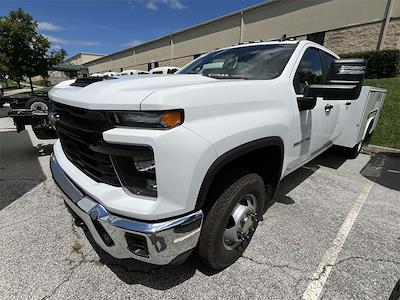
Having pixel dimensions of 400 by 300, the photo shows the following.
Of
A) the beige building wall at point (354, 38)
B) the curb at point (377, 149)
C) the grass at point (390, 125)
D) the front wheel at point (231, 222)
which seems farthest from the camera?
the beige building wall at point (354, 38)

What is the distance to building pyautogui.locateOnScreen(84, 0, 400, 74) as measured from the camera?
14.2m

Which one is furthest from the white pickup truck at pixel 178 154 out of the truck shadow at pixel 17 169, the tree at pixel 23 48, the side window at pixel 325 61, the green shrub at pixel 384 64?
the tree at pixel 23 48

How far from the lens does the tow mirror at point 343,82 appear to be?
2.15 metres

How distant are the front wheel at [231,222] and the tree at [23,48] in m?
20.5

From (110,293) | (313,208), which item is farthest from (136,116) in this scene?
(313,208)

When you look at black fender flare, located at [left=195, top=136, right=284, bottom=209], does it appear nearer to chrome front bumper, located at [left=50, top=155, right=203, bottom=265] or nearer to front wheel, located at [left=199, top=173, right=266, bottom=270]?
chrome front bumper, located at [left=50, top=155, right=203, bottom=265]

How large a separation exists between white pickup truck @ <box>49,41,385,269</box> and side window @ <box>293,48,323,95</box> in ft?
0.28

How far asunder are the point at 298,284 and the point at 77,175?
75.7 inches

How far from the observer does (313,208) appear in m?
3.33

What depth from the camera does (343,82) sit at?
7.40 feet

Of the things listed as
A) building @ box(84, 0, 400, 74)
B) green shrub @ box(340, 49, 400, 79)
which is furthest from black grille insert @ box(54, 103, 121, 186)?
building @ box(84, 0, 400, 74)

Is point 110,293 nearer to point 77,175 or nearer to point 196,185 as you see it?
point 77,175

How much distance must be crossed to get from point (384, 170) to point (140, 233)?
5.06 meters

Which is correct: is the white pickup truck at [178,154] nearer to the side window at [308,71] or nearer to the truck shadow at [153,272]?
the side window at [308,71]
